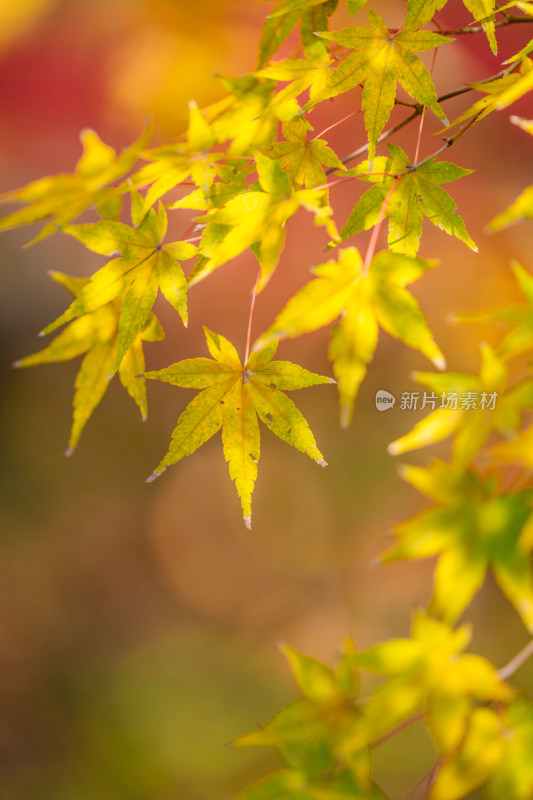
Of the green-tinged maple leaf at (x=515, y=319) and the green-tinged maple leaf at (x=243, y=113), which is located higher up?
the green-tinged maple leaf at (x=243, y=113)

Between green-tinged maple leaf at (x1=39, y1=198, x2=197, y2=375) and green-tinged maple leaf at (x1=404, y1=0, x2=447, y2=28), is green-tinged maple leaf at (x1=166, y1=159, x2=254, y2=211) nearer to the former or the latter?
green-tinged maple leaf at (x1=39, y1=198, x2=197, y2=375)

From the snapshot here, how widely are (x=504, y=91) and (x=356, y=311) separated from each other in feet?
0.82

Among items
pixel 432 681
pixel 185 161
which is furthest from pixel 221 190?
pixel 432 681

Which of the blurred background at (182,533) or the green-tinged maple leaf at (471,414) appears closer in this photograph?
the green-tinged maple leaf at (471,414)

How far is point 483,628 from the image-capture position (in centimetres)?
134

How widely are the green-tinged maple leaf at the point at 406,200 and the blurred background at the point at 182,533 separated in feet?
2.59

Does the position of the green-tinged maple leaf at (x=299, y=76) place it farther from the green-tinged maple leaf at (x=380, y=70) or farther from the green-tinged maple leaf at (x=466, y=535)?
the green-tinged maple leaf at (x=466, y=535)

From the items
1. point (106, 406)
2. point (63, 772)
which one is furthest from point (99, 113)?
point (63, 772)

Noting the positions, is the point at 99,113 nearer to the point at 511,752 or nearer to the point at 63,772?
the point at 511,752

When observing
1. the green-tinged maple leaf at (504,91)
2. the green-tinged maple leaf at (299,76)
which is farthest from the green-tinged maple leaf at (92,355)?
the green-tinged maple leaf at (504,91)

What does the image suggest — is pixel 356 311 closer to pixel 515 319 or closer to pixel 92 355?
pixel 515 319

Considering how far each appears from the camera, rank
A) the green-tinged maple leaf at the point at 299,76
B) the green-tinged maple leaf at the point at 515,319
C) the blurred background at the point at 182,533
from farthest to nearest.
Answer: the blurred background at the point at 182,533, the green-tinged maple leaf at the point at 299,76, the green-tinged maple leaf at the point at 515,319

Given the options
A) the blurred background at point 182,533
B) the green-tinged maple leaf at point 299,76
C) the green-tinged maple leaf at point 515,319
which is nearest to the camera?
the green-tinged maple leaf at point 515,319

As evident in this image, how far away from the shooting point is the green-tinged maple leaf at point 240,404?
1.73ft
